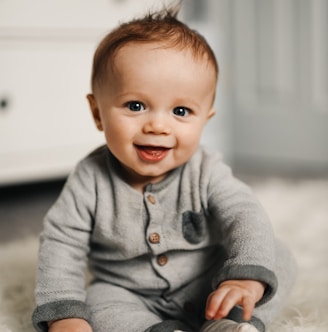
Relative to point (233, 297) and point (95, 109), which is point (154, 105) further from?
point (233, 297)

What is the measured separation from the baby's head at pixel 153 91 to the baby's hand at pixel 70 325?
0.61ft

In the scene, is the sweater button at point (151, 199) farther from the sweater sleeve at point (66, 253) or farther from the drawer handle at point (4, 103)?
the drawer handle at point (4, 103)

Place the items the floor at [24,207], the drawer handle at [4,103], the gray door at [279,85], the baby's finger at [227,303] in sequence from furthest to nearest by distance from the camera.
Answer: the gray door at [279,85] < the drawer handle at [4,103] < the floor at [24,207] < the baby's finger at [227,303]

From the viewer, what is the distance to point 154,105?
0.67m

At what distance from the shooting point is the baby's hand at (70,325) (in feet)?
2.08

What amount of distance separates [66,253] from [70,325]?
99mm

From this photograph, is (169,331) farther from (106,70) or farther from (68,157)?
(68,157)

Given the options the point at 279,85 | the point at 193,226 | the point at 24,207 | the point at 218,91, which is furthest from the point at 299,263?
the point at 279,85

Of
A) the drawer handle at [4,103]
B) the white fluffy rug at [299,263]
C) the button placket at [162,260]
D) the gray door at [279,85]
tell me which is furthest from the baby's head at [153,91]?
the gray door at [279,85]

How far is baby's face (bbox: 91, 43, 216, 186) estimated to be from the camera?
0.66 m

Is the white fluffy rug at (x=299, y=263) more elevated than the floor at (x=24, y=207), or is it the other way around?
the white fluffy rug at (x=299, y=263)

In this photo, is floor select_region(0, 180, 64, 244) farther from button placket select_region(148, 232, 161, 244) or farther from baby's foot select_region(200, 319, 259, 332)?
baby's foot select_region(200, 319, 259, 332)

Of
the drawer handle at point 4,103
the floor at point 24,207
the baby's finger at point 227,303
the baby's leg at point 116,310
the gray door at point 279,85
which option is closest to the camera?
the baby's finger at point 227,303

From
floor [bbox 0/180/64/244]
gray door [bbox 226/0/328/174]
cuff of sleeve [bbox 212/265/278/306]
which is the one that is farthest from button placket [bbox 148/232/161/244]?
gray door [bbox 226/0/328/174]
